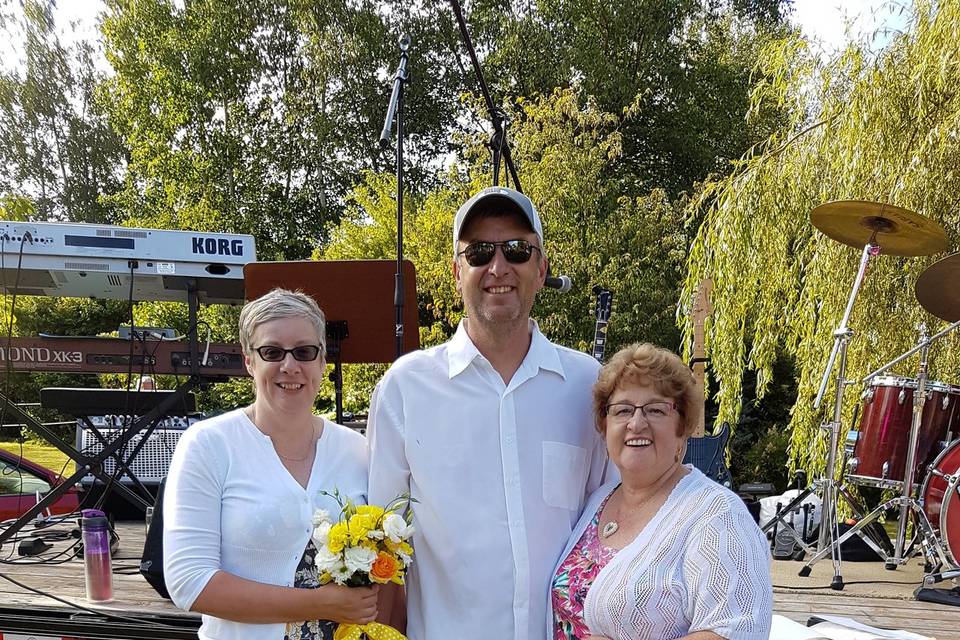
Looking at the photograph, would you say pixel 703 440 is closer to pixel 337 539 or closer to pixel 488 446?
pixel 488 446

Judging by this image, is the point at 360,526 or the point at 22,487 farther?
the point at 22,487

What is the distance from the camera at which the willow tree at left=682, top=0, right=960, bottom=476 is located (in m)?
6.64

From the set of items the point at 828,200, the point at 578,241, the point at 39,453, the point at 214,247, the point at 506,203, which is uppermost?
the point at 578,241

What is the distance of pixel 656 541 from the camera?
202 centimetres

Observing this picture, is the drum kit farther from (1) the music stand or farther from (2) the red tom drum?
(1) the music stand

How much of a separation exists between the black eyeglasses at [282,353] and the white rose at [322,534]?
0.50 meters

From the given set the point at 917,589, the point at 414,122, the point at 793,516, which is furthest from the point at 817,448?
the point at 414,122

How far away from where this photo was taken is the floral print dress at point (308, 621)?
88.0 inches

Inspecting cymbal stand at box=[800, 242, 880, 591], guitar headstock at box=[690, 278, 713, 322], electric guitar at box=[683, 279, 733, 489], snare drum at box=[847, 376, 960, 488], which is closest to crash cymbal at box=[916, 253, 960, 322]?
cymbal stand at box=[800, 242, 880, 591]

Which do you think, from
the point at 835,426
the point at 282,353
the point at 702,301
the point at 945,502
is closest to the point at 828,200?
the point at 702,301

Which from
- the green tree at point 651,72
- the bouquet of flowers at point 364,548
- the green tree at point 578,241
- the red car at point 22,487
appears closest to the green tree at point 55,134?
the green tree at point 651,72

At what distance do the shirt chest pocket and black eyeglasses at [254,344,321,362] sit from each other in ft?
A: 2.38

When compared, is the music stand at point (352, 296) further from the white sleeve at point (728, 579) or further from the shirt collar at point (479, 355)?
the white sleeve at point (728, 579)

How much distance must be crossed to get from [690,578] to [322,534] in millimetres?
890
